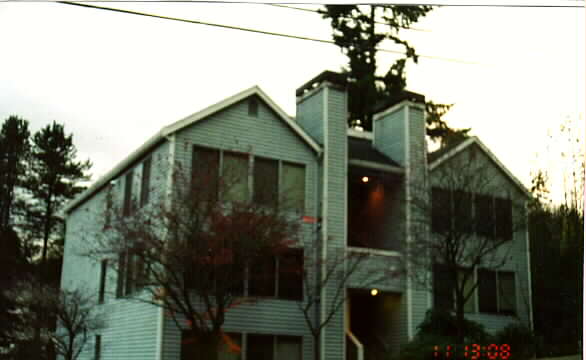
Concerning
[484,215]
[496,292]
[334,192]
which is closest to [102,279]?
[334,192]

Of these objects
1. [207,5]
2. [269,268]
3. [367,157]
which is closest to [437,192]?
[367,157]

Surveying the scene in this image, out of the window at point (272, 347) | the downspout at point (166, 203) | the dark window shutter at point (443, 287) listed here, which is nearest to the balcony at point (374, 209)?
the dark window shutter at point (443, 287)

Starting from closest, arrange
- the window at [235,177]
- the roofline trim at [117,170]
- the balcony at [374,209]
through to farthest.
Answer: the roofline trim at [117,170] → the window at [235,177] → the balcony at [374,209]

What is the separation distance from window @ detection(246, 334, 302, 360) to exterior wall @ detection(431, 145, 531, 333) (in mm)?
2041

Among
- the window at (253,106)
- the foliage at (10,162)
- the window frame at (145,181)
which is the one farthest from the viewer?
the window frame at (145,181)

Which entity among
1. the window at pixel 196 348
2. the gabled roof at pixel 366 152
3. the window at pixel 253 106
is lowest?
the window at pixel 196 348

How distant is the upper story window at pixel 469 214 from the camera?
788cm

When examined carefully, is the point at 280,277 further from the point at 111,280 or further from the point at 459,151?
the point at 459,151

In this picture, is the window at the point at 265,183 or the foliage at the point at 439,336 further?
the window at the point at 265,183

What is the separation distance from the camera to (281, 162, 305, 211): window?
8039 mm

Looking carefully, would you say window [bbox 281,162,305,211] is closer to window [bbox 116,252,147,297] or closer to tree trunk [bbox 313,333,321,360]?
tree trunk [bbox 313,333,321,360]

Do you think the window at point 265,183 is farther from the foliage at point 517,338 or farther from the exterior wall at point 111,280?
the foliage at point 517,338

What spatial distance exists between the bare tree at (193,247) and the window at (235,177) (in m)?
0.01

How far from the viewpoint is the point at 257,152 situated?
8203 millimetres
